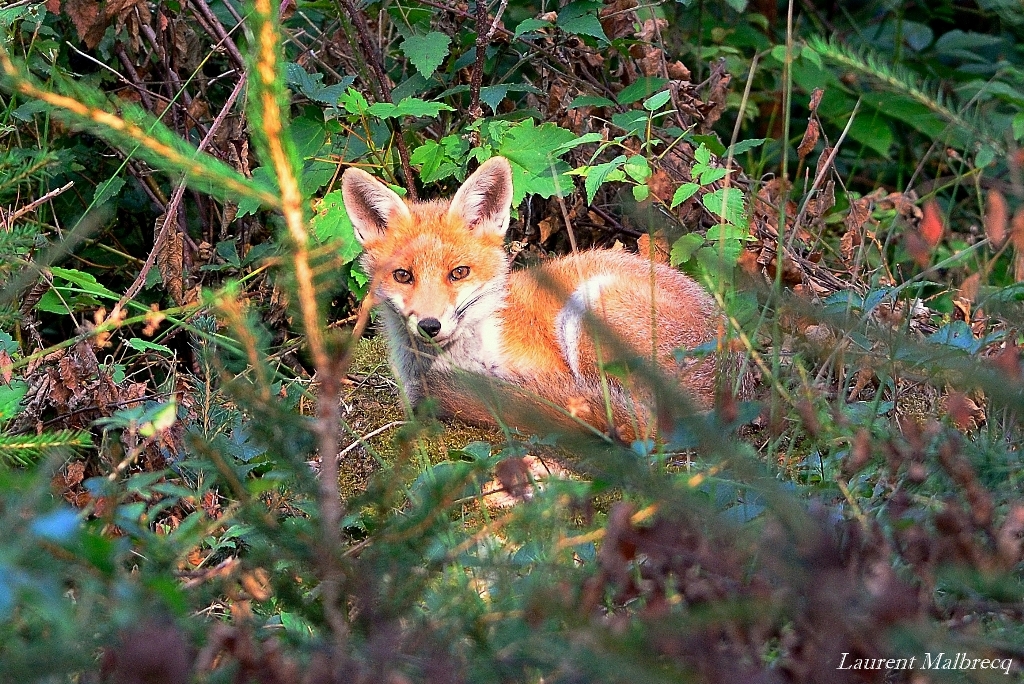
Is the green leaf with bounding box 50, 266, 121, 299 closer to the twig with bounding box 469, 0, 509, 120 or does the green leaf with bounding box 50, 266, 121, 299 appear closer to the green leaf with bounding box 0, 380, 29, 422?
the green leaf with bounding box 0, 380, 29, 422

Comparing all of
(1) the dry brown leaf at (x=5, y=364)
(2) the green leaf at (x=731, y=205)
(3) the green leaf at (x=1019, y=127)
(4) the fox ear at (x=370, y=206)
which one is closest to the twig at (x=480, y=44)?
(4) the fox ear at (x=370, y=206)

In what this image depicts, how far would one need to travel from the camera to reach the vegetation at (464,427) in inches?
46.8

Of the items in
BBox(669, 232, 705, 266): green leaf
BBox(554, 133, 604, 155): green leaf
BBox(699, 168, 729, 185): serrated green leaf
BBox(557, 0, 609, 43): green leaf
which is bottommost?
BBox(669, 232, 705, 266): green leaf

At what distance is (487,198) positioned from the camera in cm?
409

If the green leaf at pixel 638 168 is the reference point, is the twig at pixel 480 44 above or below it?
above

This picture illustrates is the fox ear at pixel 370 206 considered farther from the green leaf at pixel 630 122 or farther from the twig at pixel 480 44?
the green leaf at pixel 630 122

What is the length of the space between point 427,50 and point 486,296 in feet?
3.52

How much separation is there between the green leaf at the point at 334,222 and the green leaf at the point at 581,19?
1.24 metres

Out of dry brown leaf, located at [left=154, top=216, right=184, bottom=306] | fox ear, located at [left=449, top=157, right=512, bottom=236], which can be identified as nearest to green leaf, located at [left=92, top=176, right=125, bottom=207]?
dry brown leaf, located at [left=154, top=216, right=184, bottom=306]

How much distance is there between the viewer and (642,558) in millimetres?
1975

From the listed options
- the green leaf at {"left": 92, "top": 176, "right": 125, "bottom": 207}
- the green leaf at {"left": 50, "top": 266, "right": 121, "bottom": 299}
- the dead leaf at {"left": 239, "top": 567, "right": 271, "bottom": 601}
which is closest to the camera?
the dead leaf at {"left": 239, "top": 567, "right": 271, "bottom": 601}

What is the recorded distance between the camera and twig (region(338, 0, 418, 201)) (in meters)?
4.16

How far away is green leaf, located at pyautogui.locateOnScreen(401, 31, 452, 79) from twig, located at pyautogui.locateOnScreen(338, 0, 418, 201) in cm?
24

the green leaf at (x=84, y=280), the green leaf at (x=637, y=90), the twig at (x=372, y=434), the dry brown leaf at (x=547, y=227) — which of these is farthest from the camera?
the dry brown leaf at (x=547, y=227)
